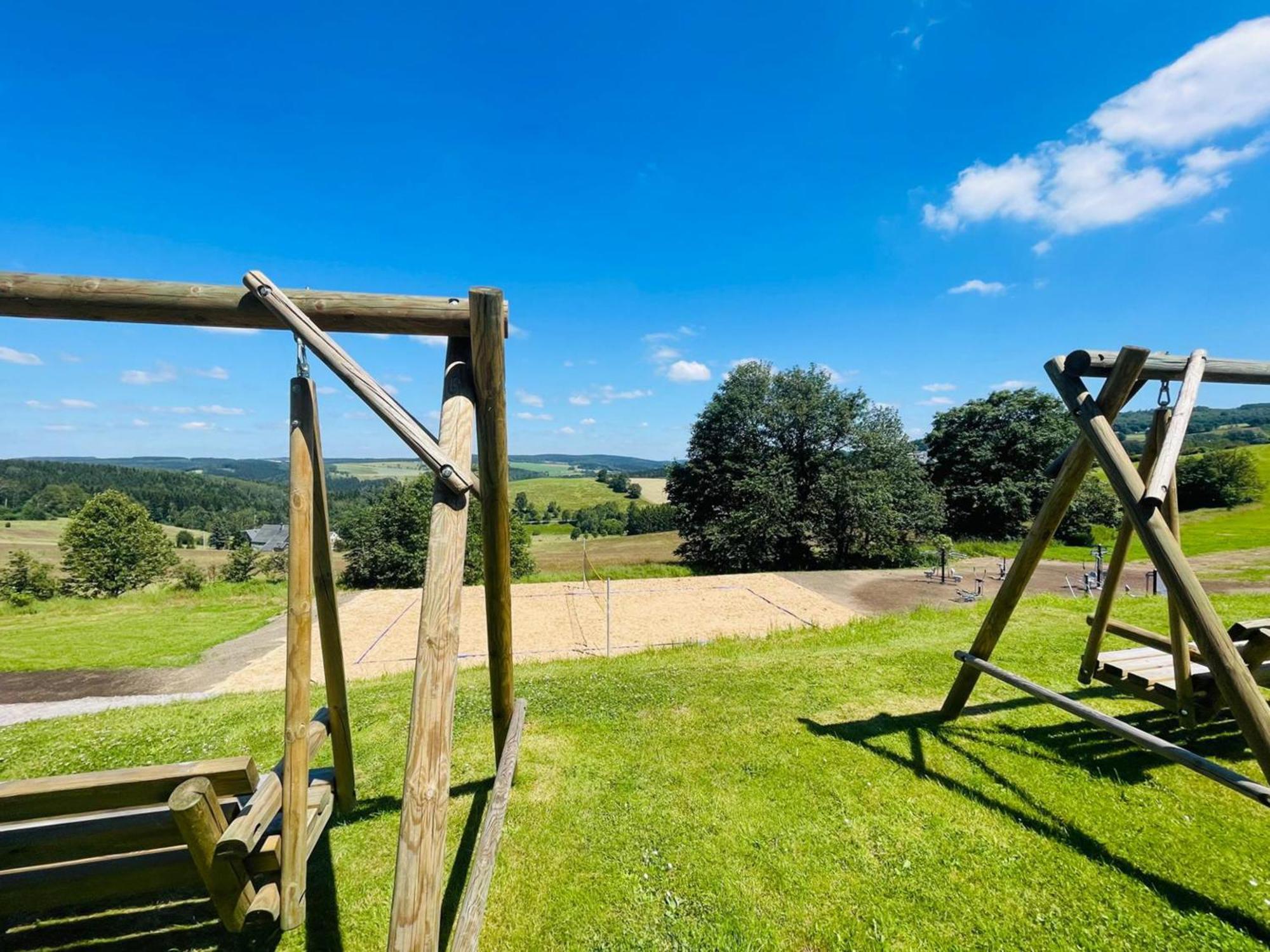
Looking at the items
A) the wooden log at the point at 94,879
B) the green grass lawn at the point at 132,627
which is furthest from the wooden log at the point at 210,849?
the green grass lawn at the point at 132,627

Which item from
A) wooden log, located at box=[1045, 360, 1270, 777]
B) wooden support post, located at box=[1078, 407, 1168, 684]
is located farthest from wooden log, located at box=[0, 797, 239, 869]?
wooden support post, located at box=[1078, 407, 1168, 684]

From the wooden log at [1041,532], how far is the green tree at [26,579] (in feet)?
152

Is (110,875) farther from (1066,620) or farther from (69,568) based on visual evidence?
(69,568)

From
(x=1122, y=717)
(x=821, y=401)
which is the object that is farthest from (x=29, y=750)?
(x=821, y=401)

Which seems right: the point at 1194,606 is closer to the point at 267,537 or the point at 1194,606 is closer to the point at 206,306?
the point at 206,306

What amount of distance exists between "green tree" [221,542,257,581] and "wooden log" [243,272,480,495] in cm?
4239

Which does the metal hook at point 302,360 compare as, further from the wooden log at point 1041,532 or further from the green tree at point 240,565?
the green tree at point 240,565

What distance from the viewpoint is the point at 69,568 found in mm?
33812

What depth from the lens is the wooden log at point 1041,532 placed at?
376 centimetres

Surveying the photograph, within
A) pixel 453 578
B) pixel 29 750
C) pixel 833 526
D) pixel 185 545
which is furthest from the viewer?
pixel 185 545

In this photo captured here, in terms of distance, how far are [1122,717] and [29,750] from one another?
10.9 metres

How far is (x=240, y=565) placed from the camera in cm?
3688

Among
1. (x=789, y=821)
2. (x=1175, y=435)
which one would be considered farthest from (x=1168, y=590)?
(x=789, y=821)

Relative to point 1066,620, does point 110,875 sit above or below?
above
